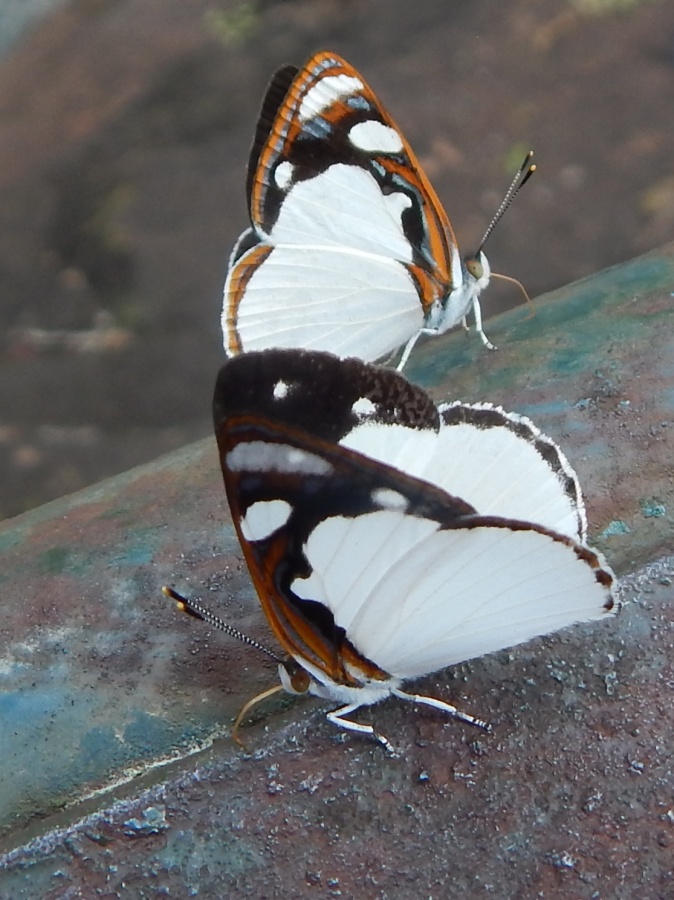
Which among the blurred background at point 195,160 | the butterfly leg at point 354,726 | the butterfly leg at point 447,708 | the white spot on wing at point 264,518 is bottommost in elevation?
the blurred background at point 195,160

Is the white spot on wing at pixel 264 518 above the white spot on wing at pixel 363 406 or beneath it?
beneath

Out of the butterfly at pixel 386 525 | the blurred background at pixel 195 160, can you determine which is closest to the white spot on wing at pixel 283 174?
the butterfly at pixel 386 525

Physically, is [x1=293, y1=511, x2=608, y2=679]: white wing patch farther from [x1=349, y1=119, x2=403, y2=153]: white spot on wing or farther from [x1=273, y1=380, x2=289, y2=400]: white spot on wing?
[x1=349, y1=119, x2=403, y2=153]: white spot on wing

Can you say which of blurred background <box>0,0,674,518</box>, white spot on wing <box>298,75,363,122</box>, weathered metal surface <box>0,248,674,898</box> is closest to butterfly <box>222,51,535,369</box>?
white spot on wing <box>298,75,363,122</box>

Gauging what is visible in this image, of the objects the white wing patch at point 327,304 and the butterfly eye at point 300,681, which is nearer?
the butterfly eye at point 300,681

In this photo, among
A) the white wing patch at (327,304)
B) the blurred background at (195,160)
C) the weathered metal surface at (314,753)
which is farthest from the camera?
the blurred background at (195,160)

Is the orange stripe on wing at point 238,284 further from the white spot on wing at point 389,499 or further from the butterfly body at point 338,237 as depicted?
the white spot on wing at point 389,499

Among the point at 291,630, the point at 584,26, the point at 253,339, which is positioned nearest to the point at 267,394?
the point at 291,630

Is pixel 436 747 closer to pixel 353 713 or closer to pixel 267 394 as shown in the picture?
pixel 353 713

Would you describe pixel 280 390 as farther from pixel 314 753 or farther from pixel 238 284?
pixel 238 284
